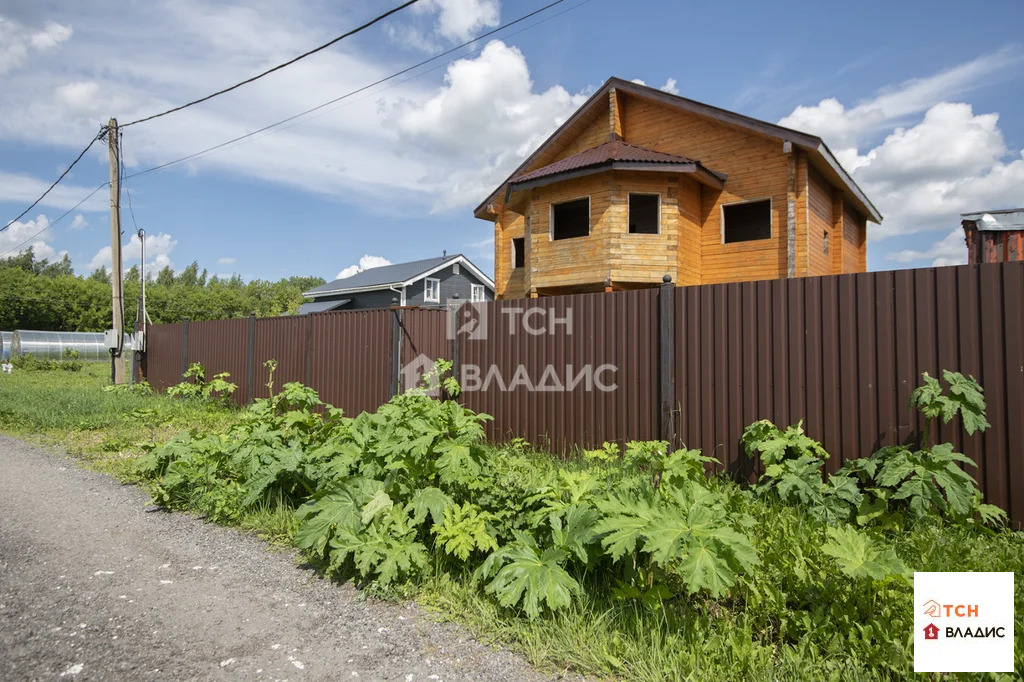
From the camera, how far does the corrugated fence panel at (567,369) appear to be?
19.5 ft

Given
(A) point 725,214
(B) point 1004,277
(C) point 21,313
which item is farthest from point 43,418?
(C) point 21,313

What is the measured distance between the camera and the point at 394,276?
33.7m

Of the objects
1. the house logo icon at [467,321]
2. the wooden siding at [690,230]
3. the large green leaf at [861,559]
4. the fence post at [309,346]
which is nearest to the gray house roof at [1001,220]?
the wooden siding at [690,230]

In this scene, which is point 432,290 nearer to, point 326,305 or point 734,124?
point 326,305

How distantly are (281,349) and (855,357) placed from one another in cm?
911

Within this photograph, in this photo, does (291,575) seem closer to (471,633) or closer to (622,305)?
(471,633)

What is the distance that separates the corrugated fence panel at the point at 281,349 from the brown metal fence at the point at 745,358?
2352mm

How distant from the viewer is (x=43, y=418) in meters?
9.23

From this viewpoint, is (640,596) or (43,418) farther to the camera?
(43,418)

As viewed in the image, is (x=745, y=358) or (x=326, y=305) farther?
(x=326, y=305)

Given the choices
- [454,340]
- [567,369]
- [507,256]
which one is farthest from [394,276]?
[567,369]

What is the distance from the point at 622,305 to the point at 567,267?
7.18 meters

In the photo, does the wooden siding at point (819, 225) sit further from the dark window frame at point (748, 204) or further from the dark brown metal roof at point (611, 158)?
the dark brown metal roof at point (611, 158)

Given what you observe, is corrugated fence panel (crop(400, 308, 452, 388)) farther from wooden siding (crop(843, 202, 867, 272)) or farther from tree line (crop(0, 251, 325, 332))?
tree line (crop(0, 251, 325, 332))
